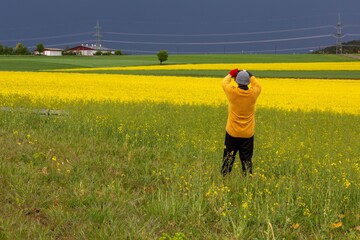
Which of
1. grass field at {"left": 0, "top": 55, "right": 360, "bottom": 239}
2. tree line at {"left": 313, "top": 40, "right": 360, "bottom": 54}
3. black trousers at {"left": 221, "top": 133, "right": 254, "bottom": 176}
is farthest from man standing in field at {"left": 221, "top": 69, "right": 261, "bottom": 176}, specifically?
tree line at {"left": 313, "top": 40, "right": 360, "bottom": 54}

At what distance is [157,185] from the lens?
554 cm

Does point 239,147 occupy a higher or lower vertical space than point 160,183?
higher

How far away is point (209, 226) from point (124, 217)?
2.77ft

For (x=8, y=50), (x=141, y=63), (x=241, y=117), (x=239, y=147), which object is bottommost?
(x=239, y=147)

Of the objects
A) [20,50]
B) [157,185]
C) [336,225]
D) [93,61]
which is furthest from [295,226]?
A: [20,50]

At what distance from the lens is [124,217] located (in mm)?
4305

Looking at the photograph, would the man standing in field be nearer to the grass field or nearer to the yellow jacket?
the yellow jacket

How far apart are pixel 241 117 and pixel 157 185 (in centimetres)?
146

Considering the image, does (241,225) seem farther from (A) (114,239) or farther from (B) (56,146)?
(B) (56,146)

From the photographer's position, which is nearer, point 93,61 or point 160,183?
point 160,183

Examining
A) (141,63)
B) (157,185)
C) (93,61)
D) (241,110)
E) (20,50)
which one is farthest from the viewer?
(20,50)

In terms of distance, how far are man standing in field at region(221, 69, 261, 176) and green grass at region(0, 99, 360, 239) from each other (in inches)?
11.5

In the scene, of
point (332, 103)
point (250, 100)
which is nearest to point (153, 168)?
point (250, 100)

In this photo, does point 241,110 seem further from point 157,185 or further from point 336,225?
point 336,225
